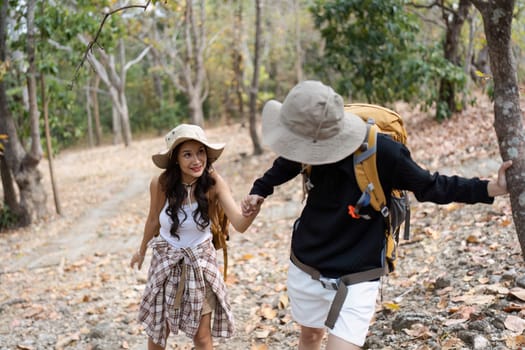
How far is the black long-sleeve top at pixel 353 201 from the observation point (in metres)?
2.46

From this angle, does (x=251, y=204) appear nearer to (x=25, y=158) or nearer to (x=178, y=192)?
(x=178, y=192)

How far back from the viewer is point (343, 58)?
1346 cm

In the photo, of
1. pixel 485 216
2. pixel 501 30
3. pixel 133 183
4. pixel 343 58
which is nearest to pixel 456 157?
pixel 485 216

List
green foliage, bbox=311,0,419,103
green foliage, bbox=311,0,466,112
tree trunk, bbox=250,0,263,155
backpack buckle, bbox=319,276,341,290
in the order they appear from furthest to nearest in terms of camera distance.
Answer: tree trunk, bbox=250,0,263,155
green foliage, bbox=311,0,419,103
green foliage, bbox=311,0,466,112
backpack buckle, bbox=319,276,341,290

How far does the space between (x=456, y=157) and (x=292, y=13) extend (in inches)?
923

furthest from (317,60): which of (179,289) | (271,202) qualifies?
(179,289)

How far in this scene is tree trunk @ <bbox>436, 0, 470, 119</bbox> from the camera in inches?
485

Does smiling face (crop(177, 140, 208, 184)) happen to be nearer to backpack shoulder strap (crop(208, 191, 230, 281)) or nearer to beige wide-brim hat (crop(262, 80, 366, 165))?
backpack shoulder strap (crop(208, 191, 230, 281))

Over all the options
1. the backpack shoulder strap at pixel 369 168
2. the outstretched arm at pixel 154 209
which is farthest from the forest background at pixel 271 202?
the outstretched arm at pixel 154 209

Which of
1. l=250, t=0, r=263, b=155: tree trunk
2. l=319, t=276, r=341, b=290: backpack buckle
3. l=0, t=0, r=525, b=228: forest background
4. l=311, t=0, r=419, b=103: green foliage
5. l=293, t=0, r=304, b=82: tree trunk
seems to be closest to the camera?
l=319, t=276, r=341, b=290: backpack buckle

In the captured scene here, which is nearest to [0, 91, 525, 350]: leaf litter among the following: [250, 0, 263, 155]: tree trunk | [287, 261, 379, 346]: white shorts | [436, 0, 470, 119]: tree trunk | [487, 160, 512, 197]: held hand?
[287, 261, 379, 346]: white shorts

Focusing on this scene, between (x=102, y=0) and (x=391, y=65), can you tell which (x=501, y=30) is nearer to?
(x=102, y=0)

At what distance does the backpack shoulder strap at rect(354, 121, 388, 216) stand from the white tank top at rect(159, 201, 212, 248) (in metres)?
1.21

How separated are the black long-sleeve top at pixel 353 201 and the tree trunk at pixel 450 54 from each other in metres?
10.6
